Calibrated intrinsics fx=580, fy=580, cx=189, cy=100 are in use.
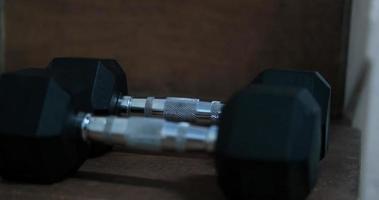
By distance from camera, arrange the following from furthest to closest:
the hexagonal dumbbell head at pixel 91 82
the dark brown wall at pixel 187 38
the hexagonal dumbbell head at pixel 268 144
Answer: the dark brown wall at pixel 187 38
the hexagonal dumbbell head at pixel 91 82
the hexagonal dumbbell head at pixel 268 144

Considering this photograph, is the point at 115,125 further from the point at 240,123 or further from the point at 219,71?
the point at 219,71

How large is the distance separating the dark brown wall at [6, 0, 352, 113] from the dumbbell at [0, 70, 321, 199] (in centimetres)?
41

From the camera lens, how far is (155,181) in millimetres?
622

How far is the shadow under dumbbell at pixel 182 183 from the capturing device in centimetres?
58

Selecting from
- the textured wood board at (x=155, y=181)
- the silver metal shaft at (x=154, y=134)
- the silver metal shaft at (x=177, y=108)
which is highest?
the silver metal shaft at (x=154, y=134)

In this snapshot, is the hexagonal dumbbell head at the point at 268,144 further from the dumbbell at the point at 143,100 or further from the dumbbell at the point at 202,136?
the dumbbell at the point at 143,100

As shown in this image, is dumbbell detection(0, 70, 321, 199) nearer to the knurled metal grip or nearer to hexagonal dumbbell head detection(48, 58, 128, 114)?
hexagonal dumbbell head detection(48, 58, 128, 114)

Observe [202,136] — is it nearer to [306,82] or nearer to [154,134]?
[154,134]

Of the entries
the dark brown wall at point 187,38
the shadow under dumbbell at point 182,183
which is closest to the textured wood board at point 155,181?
the shadow under dumbbell at point 182,183

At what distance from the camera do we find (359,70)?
882 millimetres

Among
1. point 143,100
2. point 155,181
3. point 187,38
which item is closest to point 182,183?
point 155,181

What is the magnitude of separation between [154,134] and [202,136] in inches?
1.8

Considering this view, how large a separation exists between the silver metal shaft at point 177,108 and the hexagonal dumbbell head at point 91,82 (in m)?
0.02

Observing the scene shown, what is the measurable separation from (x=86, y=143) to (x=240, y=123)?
0.20 meters
